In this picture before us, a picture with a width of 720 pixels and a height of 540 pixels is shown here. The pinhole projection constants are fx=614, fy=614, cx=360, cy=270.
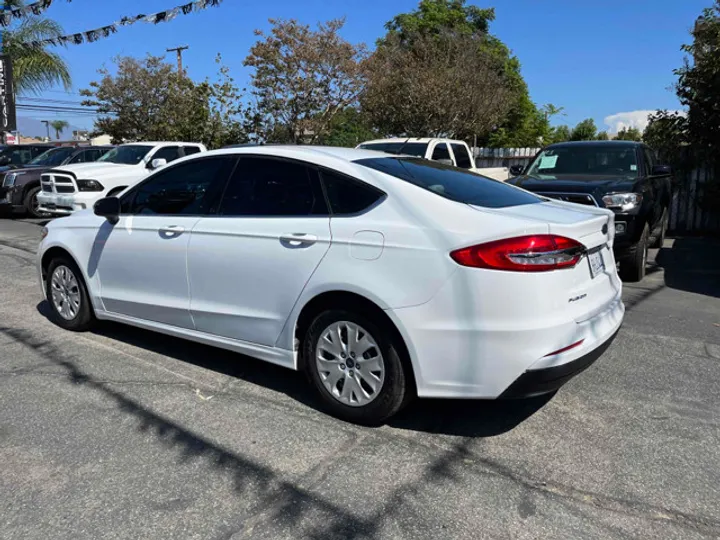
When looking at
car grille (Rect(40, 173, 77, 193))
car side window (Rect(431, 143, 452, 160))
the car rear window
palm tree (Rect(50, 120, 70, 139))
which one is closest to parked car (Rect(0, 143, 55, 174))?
car grille (Rect(40, 173, 77, 193))

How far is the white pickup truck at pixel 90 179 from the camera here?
12.1 meters

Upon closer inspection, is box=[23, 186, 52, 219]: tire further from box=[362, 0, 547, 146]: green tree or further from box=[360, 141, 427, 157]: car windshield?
box=[362, 0, 547, 146]: green tree

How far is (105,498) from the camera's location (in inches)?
118

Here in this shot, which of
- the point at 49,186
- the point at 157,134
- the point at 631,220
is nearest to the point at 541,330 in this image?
the point at 631,220

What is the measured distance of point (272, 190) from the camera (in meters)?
4.14

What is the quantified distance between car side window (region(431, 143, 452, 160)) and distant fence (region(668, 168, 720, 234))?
188 inches

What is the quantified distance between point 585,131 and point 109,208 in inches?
1801

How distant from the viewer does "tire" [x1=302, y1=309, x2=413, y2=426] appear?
3.49 m

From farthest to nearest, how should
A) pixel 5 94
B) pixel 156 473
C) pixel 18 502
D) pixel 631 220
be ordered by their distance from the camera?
pixel 5 94
pixel 631 220
pixel 156 473
pixel 18 502

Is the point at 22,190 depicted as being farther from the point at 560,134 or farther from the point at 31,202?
the point at 560,134

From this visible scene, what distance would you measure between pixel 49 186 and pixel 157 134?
40.5 feet

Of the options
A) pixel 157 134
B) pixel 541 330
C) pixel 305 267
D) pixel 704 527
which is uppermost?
pixel 157 134

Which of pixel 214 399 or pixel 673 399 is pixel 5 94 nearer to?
pixel 214 399

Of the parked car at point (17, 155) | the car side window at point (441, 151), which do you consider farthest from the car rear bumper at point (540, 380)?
the parked car at point (17, 155)
